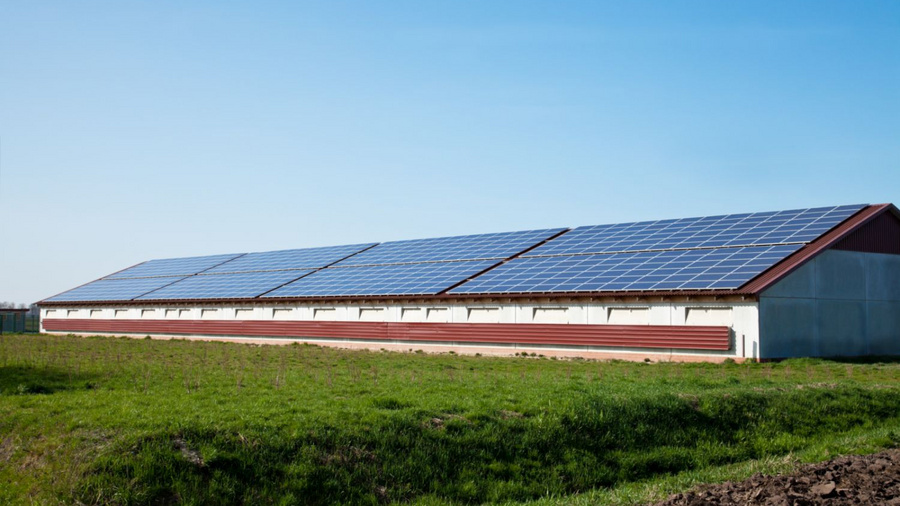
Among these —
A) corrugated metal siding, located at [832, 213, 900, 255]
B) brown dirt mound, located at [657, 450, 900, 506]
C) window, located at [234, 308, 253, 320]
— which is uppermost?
corrugated metal siding, located at [832, 213, 900, 255]

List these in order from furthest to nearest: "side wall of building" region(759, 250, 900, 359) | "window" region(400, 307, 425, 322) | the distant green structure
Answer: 1. the distant green structure
2. "window" region(400, 307, 425, 322)
3. "side wall of building" region(759, 250, 900, 359)

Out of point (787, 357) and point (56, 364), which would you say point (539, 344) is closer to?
point (787, 357)

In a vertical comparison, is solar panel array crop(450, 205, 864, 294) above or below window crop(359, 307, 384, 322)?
above

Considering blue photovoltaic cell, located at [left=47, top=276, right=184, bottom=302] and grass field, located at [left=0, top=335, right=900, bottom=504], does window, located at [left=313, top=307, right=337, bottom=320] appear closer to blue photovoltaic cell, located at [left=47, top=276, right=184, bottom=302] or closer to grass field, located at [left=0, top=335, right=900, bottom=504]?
blue photovoltaic cell, located at [left=47, top=276, right=184, bottom=302]

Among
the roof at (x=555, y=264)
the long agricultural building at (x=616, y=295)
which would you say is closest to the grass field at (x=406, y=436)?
the long agricultural building at (x=616, y=295)

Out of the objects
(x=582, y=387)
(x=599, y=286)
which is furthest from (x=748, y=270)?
(x=582, y=387)

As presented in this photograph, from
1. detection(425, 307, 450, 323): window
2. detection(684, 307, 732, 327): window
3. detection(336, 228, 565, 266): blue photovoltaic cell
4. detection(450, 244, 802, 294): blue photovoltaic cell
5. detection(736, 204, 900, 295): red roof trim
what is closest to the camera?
detection(736, 204, 900, 295): red roof trim

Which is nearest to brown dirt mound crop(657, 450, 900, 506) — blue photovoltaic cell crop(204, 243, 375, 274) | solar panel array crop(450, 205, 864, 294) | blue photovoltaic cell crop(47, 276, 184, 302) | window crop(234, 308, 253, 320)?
solar panel array crop(450, 205, 864, 294)

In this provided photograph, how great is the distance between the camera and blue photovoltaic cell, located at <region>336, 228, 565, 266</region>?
170 feet

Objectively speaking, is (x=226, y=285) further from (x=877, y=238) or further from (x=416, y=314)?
(x=877, y=238)

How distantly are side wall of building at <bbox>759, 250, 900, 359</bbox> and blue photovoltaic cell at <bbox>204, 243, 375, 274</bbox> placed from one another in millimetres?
35188

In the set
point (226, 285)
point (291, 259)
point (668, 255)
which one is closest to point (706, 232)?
point (668, 255)

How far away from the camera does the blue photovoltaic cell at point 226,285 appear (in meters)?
56.6

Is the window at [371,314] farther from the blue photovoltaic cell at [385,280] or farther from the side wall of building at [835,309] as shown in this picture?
the side wall of building at [835,309]
